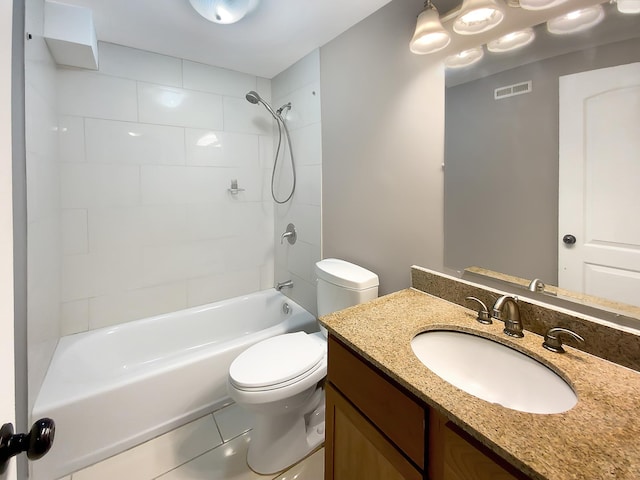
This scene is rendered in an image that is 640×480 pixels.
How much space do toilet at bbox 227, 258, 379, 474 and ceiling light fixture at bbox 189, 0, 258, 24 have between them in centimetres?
136

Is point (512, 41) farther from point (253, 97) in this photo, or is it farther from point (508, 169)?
point (253, 97)

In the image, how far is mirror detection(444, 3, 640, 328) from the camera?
86 cm

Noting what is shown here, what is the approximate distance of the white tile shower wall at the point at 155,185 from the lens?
1853mm

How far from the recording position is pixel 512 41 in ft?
3.39

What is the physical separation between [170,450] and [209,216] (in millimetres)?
1504

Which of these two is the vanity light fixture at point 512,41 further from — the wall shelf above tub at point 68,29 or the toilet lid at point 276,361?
the wall shelf above tub at point 68,29

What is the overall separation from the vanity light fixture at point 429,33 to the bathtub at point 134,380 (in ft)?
5.62

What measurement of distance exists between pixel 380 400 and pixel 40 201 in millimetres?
1680

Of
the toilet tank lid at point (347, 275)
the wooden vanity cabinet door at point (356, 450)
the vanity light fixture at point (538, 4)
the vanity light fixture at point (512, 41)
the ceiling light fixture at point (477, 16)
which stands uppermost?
the ceiling light fixture at point (477, 16)

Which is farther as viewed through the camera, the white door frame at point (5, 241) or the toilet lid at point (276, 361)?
the toilet lid at point (276, 361)

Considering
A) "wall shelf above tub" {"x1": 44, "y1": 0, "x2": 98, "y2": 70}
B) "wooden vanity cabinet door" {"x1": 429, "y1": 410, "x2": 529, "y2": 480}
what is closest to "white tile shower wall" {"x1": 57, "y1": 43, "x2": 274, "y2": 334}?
"wall shelf above tub" {"x1": 44, "y1": 0, "x2": 98, "y2": 70}

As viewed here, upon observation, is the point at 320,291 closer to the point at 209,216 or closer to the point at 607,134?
the point at 209,216

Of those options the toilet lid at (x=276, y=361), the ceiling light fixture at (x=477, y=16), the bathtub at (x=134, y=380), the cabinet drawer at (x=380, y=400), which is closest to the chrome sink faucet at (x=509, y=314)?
the cabinet drawer at (x=380, y=400)

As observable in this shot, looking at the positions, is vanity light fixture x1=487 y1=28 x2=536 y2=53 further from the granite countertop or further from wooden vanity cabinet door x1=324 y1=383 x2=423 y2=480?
wooden vanity cabinet door x1=324 y1=383 x2=423 y2=480
